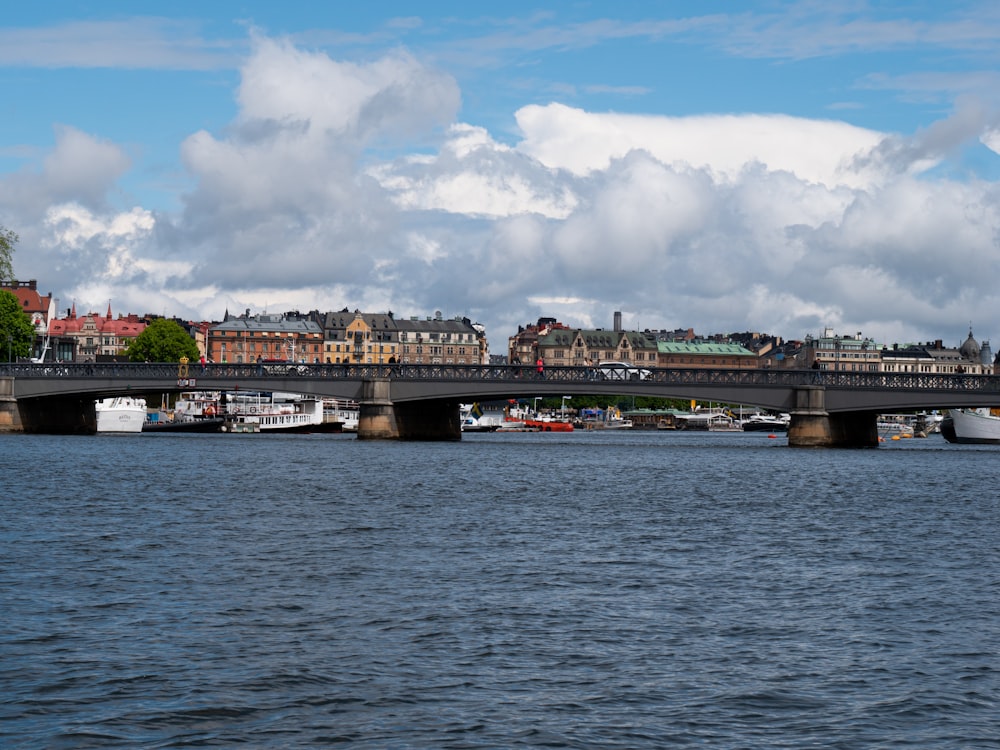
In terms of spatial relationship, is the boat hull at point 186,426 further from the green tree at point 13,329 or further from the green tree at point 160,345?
the green tree at point 160,345

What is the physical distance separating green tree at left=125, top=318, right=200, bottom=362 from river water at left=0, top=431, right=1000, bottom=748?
138763 mm

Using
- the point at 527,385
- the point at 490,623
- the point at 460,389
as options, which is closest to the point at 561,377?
the point at 527,385

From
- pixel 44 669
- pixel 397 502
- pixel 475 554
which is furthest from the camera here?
pixel 397 502

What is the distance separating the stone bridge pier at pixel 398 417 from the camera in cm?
10512

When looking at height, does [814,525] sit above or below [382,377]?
below

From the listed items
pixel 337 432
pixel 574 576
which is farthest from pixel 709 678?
pixel 337 432

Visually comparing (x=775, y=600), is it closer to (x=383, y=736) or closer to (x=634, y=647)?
(x=634, y=647)

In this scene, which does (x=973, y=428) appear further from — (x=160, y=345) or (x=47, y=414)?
(x=160, y=345)

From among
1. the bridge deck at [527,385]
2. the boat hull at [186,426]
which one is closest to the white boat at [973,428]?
the bridge deck at [527,385]

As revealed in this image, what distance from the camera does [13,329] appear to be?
481 feet

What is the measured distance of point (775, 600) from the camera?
26938 millimetres

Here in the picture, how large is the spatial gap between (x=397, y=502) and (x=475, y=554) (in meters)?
15.8

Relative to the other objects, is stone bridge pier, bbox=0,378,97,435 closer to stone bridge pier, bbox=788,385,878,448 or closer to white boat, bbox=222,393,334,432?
white boat, bbox=222,393,334,432

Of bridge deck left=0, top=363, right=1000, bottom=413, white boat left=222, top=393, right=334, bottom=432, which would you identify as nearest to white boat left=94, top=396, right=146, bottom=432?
bridge deck left=0, top=363, right=1000, bottom=413
